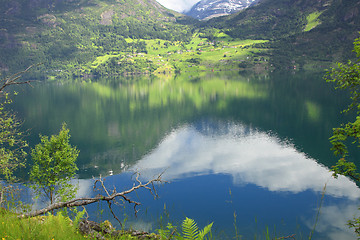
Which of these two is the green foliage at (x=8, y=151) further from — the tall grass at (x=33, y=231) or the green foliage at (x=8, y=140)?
the tall grass at (x=33, y=231)

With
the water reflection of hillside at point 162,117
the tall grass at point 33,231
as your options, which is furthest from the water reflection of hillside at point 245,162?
the tall grass at point 33,231

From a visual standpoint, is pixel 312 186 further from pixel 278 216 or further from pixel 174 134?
pixel 174 134

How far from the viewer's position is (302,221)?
2991cm

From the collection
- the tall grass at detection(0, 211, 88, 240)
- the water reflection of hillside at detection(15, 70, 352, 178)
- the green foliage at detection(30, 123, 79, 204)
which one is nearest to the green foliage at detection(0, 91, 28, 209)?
the tall grass at detection(0, 211, 88, 240)

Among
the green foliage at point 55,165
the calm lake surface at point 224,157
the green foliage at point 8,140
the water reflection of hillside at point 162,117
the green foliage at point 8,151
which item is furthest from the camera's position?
the water reflection of hillside at point 162,117

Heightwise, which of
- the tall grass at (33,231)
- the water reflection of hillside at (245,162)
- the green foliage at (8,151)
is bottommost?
the water reflection of hillside at (245,162)

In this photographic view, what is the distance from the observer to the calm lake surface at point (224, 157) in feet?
100

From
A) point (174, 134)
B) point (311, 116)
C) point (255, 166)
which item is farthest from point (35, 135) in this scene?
point (311, 116)

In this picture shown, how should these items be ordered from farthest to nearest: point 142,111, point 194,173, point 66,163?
point 142,111 < point 194,173 < point 66,163

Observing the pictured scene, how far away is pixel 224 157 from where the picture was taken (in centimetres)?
5184

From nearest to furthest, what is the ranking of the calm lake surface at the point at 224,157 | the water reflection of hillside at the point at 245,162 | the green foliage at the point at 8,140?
the green foliage at the point at 8,140
the calm lake surface at the point at 224,157
the water reflection of hillside at the point at 245,162

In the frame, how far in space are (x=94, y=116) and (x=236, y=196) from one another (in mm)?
73495

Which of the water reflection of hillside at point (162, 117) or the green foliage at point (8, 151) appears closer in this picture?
the green foliage at point (8, 151)

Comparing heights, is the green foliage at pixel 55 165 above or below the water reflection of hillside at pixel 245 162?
above
